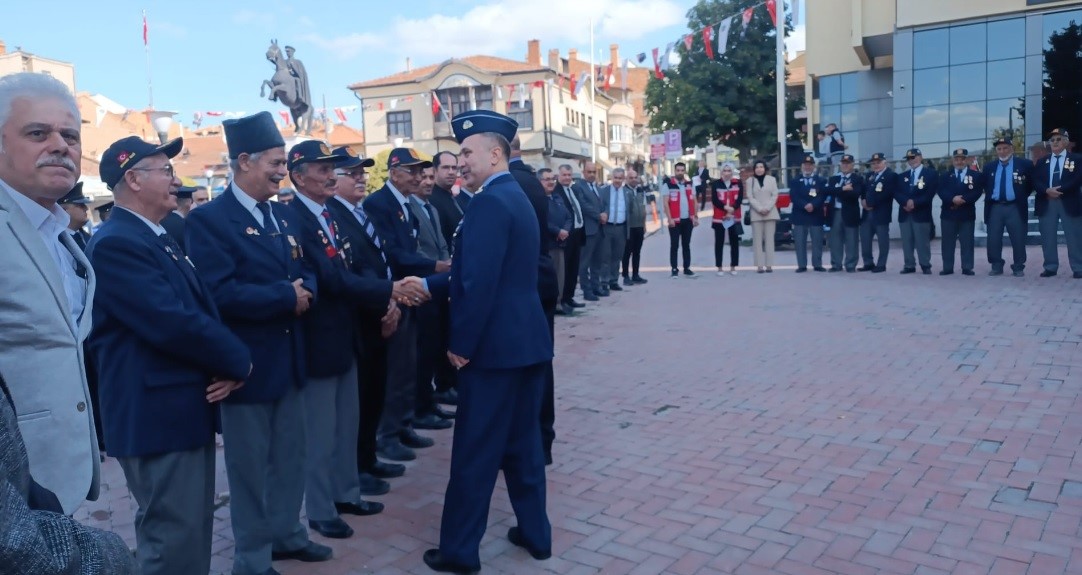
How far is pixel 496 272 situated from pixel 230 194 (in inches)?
51.2

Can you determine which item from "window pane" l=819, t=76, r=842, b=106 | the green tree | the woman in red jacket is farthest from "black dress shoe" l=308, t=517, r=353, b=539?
the green tree

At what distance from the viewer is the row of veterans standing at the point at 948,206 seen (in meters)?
11.9

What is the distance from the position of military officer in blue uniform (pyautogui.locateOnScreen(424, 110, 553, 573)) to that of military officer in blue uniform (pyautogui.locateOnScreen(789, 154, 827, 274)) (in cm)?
1165

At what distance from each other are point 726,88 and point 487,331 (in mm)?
39428

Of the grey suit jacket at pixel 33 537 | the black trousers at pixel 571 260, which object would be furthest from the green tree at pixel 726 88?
the grey suit jacket at pixel 33 537

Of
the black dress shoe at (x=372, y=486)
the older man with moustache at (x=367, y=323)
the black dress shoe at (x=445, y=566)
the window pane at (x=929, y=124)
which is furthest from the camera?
the window pane at (x=929, y=124)

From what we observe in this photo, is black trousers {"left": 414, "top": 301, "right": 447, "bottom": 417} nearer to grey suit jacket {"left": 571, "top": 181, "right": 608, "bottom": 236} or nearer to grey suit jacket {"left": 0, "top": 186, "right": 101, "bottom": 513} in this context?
grey suit jacket {"left": 0, "top": 186, "right": 101, "bottom": 513}

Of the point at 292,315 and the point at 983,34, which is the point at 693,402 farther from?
the point at 983,34

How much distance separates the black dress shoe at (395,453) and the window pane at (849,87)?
26134 millimetres

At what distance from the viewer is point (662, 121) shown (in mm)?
41781

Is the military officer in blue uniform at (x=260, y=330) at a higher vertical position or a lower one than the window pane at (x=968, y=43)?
lower

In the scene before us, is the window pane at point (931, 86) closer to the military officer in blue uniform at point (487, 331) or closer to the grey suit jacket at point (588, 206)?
the grey suit jacket at point (588, 206)

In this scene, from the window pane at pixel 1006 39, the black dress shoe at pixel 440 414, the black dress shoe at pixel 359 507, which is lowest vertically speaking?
the black dress shoe at pixel 359 507

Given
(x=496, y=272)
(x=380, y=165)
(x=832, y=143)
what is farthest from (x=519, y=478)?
(x=380, y=165)
